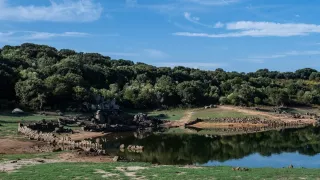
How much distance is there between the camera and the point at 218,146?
187ft

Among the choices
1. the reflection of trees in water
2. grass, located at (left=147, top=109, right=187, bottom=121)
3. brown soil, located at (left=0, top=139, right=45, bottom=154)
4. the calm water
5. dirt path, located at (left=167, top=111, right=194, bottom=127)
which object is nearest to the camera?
brown soil, located at (left=0, top=139, right=45, bottom=154)

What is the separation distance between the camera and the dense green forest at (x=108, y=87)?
8325cm

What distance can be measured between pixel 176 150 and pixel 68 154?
658 inches

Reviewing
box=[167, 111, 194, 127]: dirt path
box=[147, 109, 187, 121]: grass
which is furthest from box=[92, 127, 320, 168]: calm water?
box=[147, 109, 187, 121]: grass

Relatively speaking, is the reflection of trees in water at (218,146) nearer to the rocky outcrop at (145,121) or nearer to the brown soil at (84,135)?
the brown soil at (84,135)

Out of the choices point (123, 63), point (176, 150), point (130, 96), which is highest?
point (123, 63)

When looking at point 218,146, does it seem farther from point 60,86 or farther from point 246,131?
point 60,86

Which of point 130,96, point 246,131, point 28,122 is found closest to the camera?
point 28,122

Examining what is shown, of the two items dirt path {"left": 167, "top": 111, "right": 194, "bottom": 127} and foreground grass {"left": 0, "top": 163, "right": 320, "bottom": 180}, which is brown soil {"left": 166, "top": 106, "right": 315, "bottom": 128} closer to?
dirt path {"left": 167, "top": 111, "right": 194, "bottom": 127}

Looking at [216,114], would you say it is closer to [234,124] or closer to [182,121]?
[234,124]

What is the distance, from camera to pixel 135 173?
2852 cm

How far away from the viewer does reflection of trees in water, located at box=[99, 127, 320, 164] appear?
46909 millimetres

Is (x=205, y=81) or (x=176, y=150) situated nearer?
(x=176, y=150)

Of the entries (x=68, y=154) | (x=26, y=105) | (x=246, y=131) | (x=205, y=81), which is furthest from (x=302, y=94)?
(x=68, y=154)
